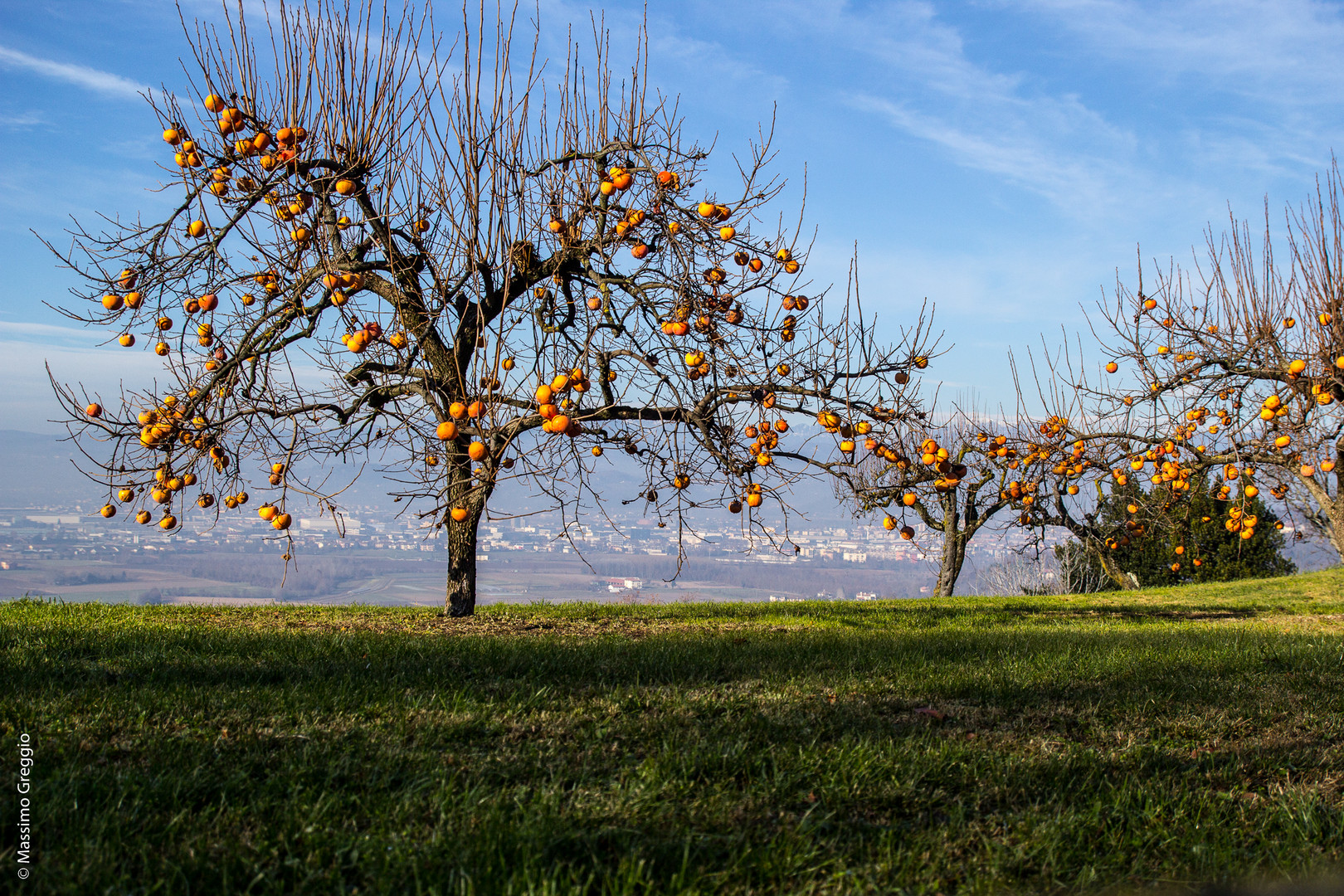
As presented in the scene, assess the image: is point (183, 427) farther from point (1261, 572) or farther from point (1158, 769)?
point (1261, 572)

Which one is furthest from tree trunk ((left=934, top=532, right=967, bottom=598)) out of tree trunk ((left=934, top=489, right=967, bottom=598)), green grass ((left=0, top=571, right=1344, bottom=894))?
green grass ((left=0, top=571, right=1344, bottom=894))

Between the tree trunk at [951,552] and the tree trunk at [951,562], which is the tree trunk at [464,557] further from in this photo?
the tree trunk at [951,562]

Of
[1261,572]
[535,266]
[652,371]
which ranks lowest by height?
[1261,572]

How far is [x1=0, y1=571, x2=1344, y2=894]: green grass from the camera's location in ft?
6.26

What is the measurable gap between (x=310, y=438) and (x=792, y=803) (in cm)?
488

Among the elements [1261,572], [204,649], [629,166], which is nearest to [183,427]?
[204,649]

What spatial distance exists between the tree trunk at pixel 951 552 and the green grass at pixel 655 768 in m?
11.4

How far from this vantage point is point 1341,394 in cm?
900

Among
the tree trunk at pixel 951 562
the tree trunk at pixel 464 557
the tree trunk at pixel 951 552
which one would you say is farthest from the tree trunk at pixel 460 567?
the tree trunk at pixel 951 562

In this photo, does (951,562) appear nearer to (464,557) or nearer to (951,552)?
(951,552)

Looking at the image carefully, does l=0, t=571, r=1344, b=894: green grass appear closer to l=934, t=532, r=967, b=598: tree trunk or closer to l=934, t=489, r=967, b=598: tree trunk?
l=934, t=489, r=967, b=598: tree trunk

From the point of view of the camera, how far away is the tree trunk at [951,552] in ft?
52.3

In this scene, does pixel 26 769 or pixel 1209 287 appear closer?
pixel 26 769

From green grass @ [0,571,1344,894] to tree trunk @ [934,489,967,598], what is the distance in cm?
1135
